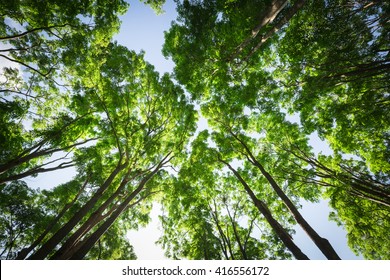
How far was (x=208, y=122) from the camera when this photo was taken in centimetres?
1301

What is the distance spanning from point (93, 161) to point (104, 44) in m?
6.54

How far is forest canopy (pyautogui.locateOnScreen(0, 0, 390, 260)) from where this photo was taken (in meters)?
7.66

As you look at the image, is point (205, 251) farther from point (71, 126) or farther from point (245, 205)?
point (71, 126)

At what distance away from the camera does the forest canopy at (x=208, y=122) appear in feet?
25.1

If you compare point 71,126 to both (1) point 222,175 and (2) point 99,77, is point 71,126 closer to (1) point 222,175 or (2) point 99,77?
(2) point 99,77

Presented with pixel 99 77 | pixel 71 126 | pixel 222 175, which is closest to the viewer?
pixel 99 77

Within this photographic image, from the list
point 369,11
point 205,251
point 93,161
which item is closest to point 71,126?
point 93,161

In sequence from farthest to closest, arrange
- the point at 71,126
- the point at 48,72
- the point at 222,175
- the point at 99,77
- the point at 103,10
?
the point at 222,175 < the point at 71,126 < the point at 99,77 < the point at 48,72 < the point at 103,10

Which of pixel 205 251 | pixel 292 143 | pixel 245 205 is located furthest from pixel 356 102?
pixel 205 251

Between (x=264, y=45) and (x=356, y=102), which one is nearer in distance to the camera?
(x=356, y=102)

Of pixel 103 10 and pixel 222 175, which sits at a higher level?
pixel 103 10

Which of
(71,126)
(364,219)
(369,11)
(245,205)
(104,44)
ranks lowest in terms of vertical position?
(364,219)

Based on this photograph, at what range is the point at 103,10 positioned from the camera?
8695mm

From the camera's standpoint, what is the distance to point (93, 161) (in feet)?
38.0
